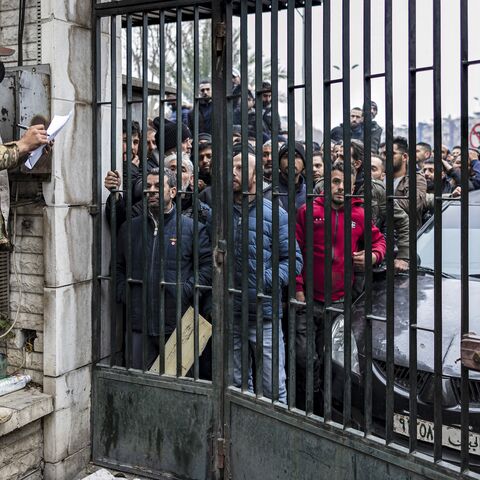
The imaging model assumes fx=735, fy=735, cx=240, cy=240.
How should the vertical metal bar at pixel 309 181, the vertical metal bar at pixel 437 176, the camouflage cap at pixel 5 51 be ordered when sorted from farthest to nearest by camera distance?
the camouflage cap at pixel 5 51 < the vertical metal bar at pixel 309 181 < the vertical metal bar at pixel 437 176

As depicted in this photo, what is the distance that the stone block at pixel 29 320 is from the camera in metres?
4.55

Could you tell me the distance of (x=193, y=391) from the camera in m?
4.48

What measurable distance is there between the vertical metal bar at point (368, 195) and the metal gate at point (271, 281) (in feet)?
0.03

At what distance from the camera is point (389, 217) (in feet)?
11.7

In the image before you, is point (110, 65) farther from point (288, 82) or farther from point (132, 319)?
point (132, 319)

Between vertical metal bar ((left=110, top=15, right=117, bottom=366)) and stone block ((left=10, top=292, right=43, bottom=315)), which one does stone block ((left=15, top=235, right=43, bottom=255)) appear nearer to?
stone block ((left=10, top=292, right=43, bottom=315))

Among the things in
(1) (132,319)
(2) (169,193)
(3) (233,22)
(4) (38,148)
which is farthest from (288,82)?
(1) (132,319)

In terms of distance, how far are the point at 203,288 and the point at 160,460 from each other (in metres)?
1.14

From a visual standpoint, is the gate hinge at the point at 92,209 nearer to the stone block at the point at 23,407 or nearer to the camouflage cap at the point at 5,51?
the camouflage cap at the point at 5,51

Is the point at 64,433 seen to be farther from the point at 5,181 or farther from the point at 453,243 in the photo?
the point at 453,243

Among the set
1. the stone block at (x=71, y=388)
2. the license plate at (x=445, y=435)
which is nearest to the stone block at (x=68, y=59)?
the stone block at (x=71, y=388)

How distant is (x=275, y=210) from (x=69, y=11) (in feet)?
5.86

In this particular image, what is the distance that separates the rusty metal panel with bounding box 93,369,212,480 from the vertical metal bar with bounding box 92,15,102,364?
37cm

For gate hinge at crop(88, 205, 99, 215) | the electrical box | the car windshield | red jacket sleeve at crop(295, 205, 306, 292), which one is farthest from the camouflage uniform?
the car windshield
